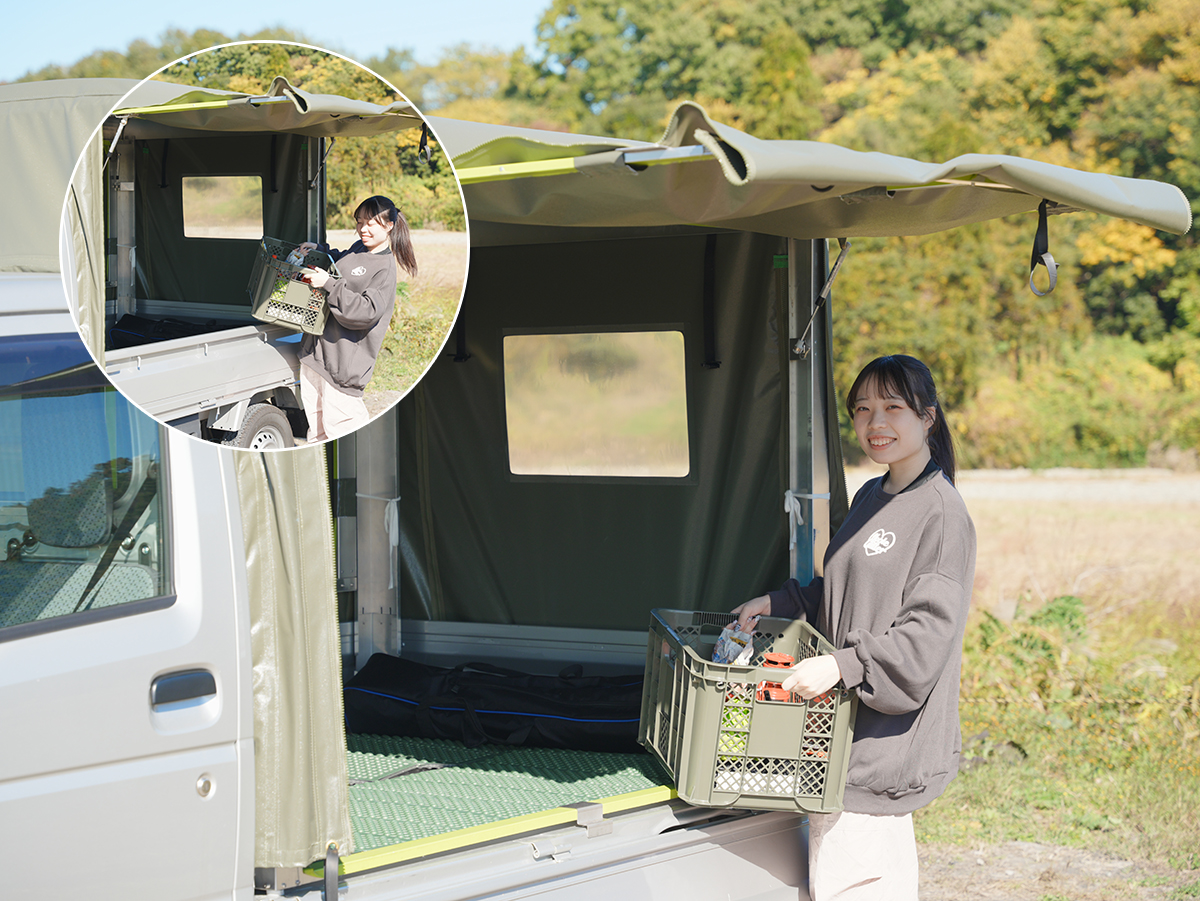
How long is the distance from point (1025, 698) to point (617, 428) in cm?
301

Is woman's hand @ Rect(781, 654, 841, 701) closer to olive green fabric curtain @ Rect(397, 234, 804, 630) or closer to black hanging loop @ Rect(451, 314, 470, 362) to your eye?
olive green fabric curtain @ Rect(397, 234, 804, 630)

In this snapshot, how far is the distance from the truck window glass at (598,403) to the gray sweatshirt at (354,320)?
2.23 metres

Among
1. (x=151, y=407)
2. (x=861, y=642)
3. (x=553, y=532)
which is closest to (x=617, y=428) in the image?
(x=553, y=532)

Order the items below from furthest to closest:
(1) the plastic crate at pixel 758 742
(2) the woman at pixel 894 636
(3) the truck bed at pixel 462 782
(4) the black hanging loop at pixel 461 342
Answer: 1. (4) the black hanging loop at pixel 461 342
2. (3) the truck bed at pixel 462 782
3. (1) the plastic crate at pixel 758 742
4. (2) the woman at pixel 894 636

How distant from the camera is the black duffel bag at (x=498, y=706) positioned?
4.30 meters

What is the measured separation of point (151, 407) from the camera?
8.11 feet

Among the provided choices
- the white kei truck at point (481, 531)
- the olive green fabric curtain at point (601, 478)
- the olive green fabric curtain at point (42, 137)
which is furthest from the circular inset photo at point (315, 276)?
the olive green fabric curtain at point (42, 137)

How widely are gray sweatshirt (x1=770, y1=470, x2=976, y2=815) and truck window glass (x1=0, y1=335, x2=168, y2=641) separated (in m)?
1.80

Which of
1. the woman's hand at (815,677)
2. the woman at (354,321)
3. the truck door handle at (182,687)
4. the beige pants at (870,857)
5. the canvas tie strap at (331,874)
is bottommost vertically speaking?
the beige pants at (870,857)

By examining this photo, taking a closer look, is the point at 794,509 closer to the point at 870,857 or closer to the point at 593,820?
the point at 870,857

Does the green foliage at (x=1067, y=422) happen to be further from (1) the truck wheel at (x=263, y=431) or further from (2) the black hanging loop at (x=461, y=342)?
(1) the truck wheel at (x=263, y=431)

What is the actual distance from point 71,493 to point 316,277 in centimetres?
80

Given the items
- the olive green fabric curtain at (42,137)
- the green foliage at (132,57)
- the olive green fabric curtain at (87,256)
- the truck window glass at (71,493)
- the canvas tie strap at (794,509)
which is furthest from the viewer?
the green foliage at (132,57)

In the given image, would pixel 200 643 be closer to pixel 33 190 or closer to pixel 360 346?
pixel 360 346
